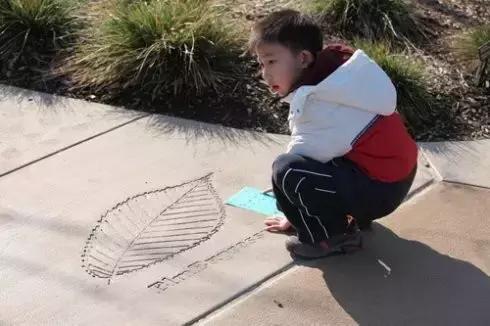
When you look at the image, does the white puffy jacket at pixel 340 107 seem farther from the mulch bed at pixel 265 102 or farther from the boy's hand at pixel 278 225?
the mulch bed at pixel 265 102

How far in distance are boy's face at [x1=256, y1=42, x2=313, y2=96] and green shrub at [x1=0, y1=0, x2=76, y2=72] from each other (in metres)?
2.61

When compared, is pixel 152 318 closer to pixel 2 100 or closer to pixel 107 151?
pixel 107 151

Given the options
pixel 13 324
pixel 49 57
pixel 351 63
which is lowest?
pixel 13 324

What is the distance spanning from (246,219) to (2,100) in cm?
208

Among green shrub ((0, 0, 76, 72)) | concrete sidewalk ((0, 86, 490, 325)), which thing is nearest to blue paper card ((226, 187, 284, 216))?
concrete sidewalk ((0, 86, 490, 325))

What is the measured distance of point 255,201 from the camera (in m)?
4.22

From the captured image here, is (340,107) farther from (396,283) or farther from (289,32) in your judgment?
(396,283)

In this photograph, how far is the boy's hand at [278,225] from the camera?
13.0 feet

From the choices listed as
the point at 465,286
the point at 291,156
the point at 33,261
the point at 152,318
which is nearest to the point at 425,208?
the point at 465,286

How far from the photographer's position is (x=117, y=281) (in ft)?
11.8

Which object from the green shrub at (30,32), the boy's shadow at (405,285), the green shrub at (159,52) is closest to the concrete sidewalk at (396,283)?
the boy's shadow at (405,285)

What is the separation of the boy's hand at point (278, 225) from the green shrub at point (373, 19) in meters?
2.29

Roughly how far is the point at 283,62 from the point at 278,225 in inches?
31.9

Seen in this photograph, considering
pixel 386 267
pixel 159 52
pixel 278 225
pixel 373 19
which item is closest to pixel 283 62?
pixel 278 225
